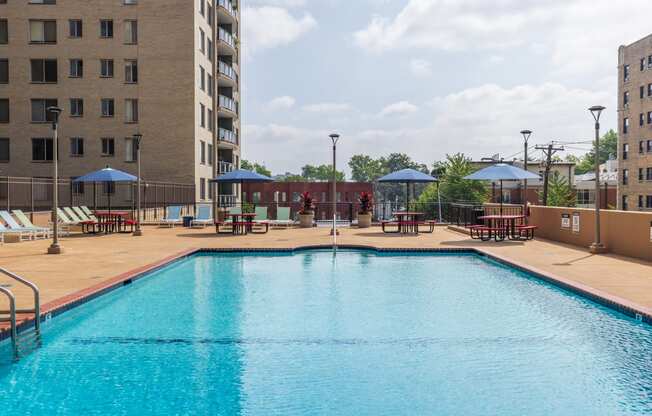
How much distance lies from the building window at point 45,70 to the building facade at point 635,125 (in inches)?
2081

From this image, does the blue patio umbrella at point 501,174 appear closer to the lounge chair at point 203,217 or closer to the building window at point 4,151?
the lounge chair at point 203,217

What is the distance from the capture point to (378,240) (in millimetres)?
19750

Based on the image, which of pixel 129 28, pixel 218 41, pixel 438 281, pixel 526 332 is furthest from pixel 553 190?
pixel 526 332

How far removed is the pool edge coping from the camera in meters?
8.37

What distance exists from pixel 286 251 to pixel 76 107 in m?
28.9

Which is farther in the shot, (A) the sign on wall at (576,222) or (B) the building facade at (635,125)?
(B) the building facade at (635,125)

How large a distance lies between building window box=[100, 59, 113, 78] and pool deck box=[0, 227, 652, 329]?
1983 centimetres

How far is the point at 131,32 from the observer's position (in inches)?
1544

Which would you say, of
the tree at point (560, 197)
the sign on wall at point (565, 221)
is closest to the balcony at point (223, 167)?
the sign on wall at point (565, 221)

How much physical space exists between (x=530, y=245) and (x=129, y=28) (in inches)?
1259

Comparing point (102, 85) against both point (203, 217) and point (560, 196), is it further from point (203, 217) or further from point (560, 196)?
point (560, 196)

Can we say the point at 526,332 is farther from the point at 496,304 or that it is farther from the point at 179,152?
the point at 179,152

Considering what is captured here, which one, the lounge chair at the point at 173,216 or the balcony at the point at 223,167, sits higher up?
the balcony at the point at 223,167

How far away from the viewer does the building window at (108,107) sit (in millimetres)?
39569
